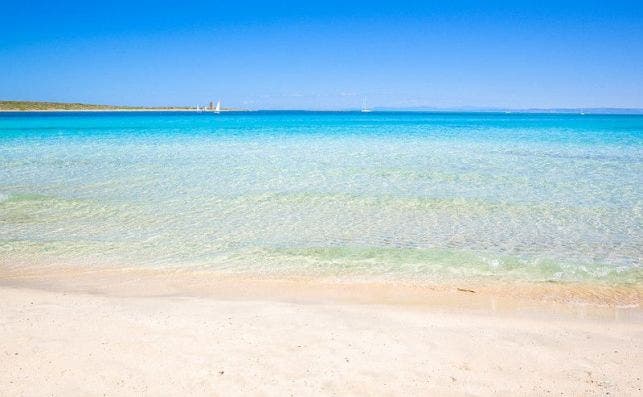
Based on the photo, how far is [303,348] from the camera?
4332mm

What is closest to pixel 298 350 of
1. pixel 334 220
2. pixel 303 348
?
pixel 303 348

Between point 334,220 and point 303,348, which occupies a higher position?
point 334,220

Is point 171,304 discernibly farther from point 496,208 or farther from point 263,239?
point 496,208

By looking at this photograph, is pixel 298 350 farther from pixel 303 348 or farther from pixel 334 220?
pixel 334 220

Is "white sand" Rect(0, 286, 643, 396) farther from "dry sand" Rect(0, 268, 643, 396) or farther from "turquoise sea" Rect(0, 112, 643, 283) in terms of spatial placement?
"turquoise sea" Rect(0, 112, 643, 283)

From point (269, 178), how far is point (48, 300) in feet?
32.8

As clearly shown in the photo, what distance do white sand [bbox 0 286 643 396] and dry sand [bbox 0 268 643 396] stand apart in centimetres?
1

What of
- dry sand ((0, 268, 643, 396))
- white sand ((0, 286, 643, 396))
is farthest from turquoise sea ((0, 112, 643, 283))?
white sand ((0, 286, 643, 396))

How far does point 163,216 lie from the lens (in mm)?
9898

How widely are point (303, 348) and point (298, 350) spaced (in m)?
0.06

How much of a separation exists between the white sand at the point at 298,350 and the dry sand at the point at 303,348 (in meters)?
0.01

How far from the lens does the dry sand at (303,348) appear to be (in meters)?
3.74

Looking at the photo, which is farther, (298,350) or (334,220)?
(334,220)

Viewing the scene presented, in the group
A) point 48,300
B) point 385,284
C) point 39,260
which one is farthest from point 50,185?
point 385,284
